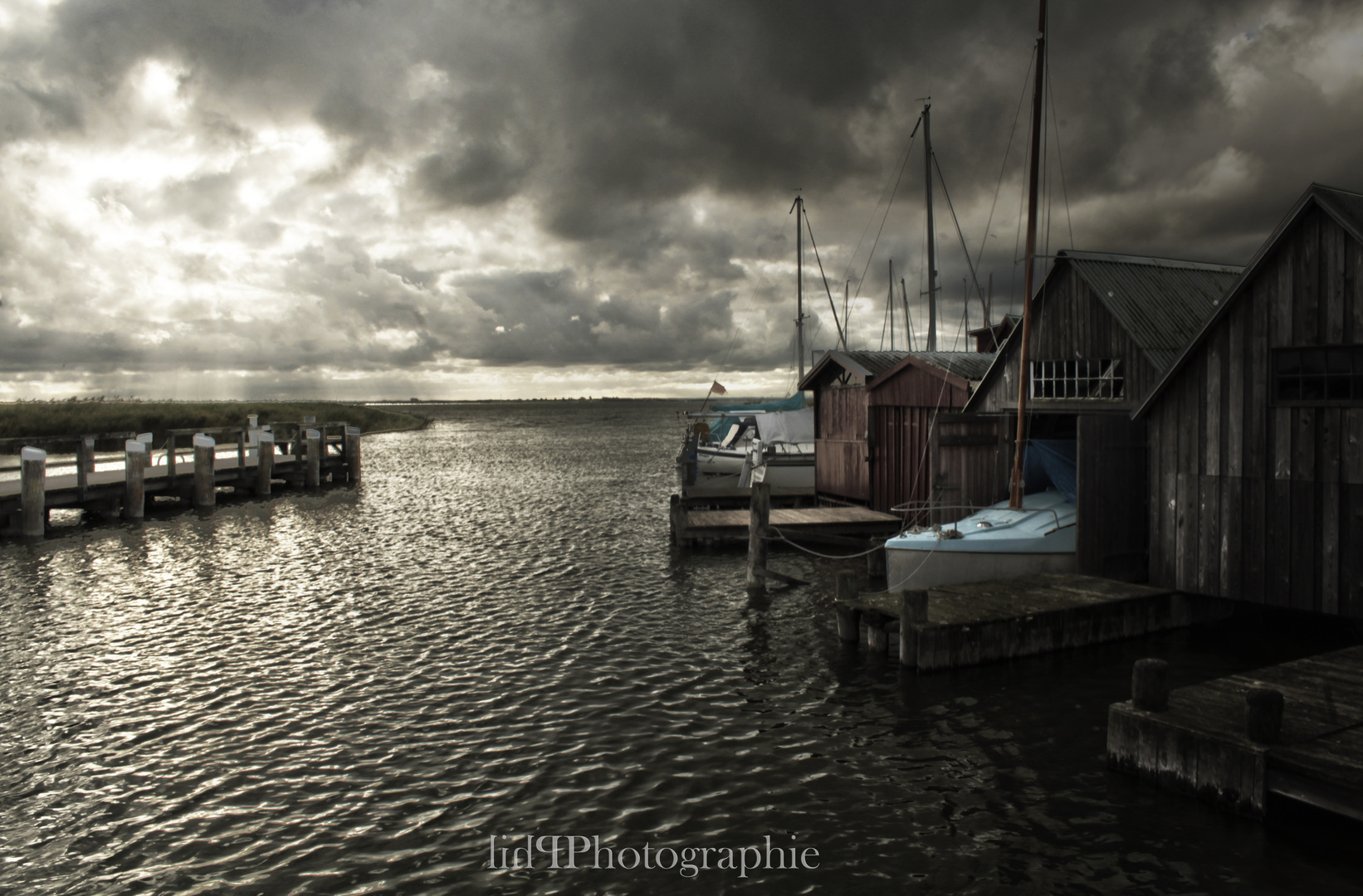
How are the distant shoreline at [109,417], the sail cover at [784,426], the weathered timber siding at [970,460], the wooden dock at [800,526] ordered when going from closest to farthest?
the weathered timber siding at [970,460] < the wooden dock at [800,526] < the sail cover at [784,426] < the distant shoreline at [109,417]

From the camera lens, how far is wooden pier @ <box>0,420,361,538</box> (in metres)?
22.8

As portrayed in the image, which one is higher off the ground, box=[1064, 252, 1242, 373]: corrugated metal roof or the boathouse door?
box=[1064, 252, 1242, 373]: corrugated metal roof

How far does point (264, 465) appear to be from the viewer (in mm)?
33094

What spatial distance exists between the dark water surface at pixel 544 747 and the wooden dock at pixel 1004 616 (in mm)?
347

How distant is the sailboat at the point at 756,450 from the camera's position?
1241 inches

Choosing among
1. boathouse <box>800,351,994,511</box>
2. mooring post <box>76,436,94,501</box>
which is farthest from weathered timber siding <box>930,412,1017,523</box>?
mooring post <box>76,436,94,501</box>

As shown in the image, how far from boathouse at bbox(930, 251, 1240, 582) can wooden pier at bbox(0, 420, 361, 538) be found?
25070 mm

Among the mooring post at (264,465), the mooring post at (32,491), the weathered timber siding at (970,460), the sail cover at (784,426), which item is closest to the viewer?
the weathered timber siding at (970,460)

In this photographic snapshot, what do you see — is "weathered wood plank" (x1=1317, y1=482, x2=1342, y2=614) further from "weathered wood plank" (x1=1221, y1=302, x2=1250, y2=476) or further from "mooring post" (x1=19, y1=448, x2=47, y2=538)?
"mooring post" (x1=19, y1=448, x2=47, y2=538)

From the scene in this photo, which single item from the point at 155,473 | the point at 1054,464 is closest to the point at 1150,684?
the point at 1054,464

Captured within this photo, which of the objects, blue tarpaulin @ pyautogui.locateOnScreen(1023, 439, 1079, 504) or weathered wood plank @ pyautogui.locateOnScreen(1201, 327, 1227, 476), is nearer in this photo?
weathered wood plank @ pyautogui.locateOnScreen(1201, 327, 1227, 476)

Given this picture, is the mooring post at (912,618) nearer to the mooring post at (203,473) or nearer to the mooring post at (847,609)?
the mooring post at (847,609)

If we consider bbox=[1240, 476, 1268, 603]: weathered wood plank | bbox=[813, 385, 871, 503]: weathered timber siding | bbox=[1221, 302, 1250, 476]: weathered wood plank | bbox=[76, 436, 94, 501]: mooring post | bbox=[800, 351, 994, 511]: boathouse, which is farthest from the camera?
bbox=[76, 436, 94, 501]: mooring post

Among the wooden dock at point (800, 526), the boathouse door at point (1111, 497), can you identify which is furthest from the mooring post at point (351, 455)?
the boathouse door at point (1111, 497)
